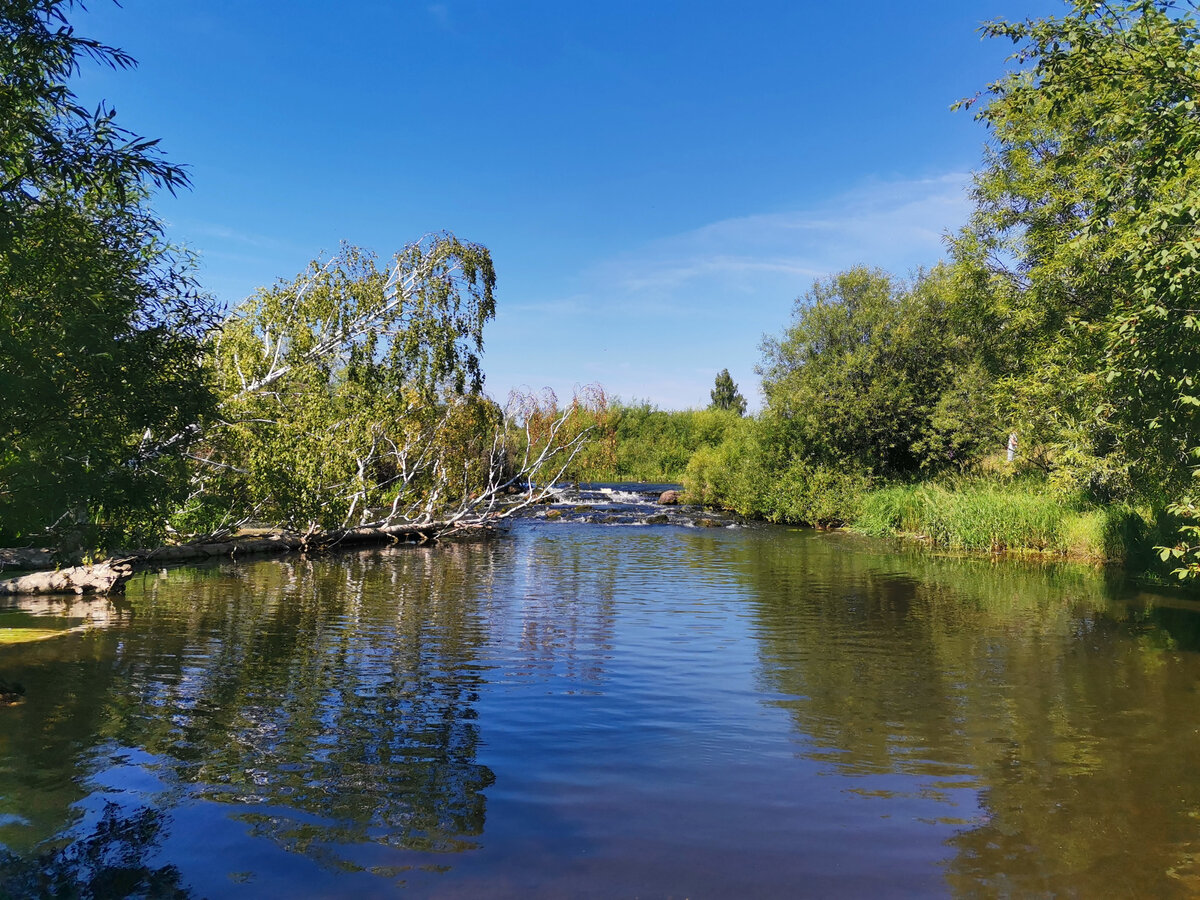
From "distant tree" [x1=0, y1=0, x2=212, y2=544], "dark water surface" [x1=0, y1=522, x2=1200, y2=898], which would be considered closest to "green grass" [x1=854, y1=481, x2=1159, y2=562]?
"dark water surface" [x1=0, y1=522, x2=1200, y2=898]

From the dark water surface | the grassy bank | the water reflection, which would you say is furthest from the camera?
the grassy bank

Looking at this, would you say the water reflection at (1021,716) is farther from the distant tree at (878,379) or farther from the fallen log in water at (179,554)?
the distant tree at (878,379)

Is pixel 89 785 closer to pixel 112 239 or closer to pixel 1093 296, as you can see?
pixel 112 239

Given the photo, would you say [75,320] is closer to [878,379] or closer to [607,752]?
[607,752]

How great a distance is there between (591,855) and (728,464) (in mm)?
43475

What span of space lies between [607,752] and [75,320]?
835 cm

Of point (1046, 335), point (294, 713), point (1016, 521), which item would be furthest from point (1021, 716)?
point (1016, 521)

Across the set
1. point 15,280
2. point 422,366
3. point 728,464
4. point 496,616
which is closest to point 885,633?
point 496,616

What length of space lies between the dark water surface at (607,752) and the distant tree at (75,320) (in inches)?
109

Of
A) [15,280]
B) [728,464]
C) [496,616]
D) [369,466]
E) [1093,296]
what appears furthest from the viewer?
[728,464]

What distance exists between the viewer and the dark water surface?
5.73 metres

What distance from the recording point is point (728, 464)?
48531mm

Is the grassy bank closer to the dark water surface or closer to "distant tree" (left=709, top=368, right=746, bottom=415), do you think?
the dark water surface

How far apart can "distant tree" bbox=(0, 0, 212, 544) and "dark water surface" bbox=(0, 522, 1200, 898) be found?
2.78 meters
